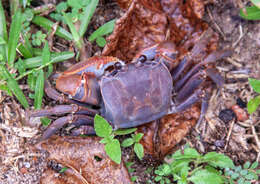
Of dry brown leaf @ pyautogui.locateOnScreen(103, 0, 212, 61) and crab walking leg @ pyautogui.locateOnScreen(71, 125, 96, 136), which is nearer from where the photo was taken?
crab walking leg @ pyautogui.locateOnScreen(71, 125, 96, 136)

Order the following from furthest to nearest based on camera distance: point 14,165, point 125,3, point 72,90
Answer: point 125,3 < point 14,165 < point 72,90

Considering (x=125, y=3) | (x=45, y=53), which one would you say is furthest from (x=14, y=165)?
(x=125, y=3)

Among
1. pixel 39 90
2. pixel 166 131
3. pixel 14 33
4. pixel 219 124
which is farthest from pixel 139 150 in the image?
pixel 14 33

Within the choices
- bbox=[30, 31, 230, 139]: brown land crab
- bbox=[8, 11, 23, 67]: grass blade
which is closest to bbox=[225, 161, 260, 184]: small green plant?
bbox=[30, 31, 230, 139]: brown land crab

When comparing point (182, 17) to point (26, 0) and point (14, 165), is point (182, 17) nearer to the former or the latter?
point (26, 0)

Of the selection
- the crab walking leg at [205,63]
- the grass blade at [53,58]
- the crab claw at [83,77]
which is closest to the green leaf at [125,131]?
the crab claw at [83,77]

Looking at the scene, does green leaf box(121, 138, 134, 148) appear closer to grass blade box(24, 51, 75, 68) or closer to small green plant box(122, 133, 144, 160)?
small green plant box(122, 133, 144, 160)

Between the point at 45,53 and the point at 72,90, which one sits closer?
the point at 72,90
